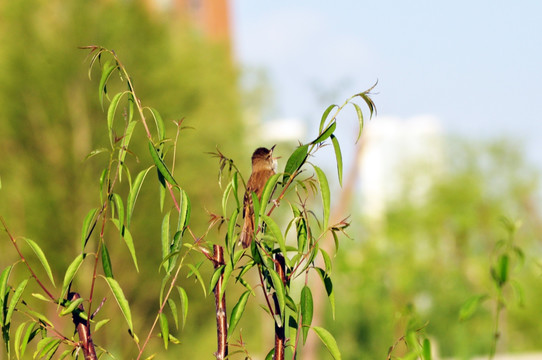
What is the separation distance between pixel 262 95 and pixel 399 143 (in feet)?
37.3

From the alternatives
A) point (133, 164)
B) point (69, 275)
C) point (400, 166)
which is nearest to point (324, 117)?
point (69, 275)

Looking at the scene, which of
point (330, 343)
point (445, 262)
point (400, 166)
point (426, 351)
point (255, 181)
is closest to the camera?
point (330, 343)

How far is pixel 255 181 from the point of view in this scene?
2.29m

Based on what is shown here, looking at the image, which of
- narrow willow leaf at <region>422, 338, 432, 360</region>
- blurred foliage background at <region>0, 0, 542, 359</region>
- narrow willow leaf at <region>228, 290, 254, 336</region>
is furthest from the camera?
blurred foliage background at <region>0, 0, 542, 359</region>

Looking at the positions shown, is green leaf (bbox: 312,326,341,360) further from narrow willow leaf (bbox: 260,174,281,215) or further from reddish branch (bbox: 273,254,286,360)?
narrow willow leaf (bbox: 260,174,281,215)

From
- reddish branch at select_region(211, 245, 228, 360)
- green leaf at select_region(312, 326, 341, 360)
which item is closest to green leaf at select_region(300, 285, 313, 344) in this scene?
green leaf at select_region(312, 326, 341, 360)

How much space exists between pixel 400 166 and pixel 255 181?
32095 millimetres

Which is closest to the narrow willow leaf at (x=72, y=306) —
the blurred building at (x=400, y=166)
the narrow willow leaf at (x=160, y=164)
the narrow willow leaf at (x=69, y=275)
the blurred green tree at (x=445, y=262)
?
the narrow willow leaf at (x=69, y=275)

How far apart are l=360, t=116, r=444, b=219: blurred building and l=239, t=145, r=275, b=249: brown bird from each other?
27319mm

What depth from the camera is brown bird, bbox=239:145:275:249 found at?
74.8 inches

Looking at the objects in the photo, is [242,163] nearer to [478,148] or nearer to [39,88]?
[39,88]

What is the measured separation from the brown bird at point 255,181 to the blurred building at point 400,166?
89.6 feet

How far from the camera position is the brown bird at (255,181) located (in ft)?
6.23

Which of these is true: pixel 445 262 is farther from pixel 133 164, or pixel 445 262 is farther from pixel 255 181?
pixel 255 181
